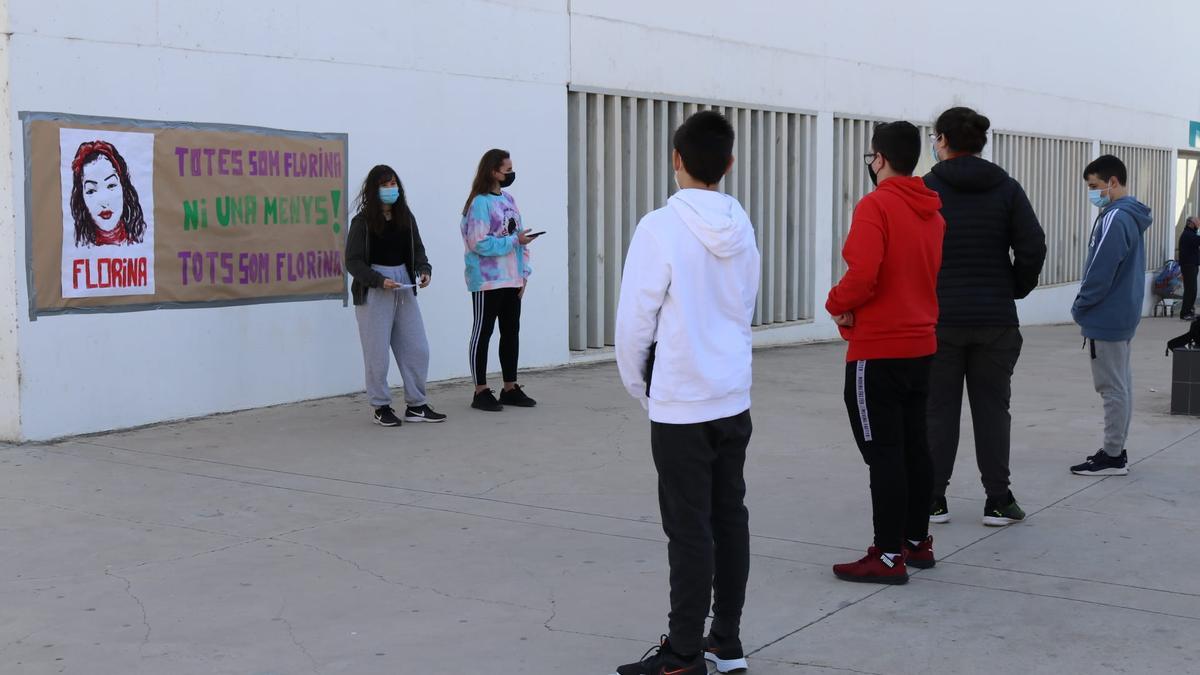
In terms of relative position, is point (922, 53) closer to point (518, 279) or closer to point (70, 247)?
point (518, 279)

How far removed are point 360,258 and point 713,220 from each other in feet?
17.3

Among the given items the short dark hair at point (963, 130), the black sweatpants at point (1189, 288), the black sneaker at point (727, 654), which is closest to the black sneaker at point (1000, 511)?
the short dark hair at point (963, 130)

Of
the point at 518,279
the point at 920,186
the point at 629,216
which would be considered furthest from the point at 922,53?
the point at 920,186

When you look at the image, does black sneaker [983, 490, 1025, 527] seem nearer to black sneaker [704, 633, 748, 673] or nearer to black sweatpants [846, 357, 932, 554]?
black sweatpants [846, 357, 932, 554]

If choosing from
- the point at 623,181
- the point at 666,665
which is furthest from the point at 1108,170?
the point at 623,181

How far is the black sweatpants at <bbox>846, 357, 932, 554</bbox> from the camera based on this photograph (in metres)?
5.68

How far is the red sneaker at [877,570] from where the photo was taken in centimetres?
570

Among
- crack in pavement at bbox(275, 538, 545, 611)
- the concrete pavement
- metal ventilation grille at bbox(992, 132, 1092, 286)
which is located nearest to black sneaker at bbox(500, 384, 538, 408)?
the concrete pavement

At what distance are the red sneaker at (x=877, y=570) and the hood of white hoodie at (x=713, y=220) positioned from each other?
1783 mm

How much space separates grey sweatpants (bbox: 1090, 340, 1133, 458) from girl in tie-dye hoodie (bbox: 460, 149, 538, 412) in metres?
4.05

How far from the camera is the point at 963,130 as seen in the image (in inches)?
251

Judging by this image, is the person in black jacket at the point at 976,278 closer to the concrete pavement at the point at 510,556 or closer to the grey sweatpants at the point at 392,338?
the concrete pavement at the point at 510,556

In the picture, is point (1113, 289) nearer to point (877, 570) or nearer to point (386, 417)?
point (877, 570)

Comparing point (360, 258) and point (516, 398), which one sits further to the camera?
point (516, 398)
